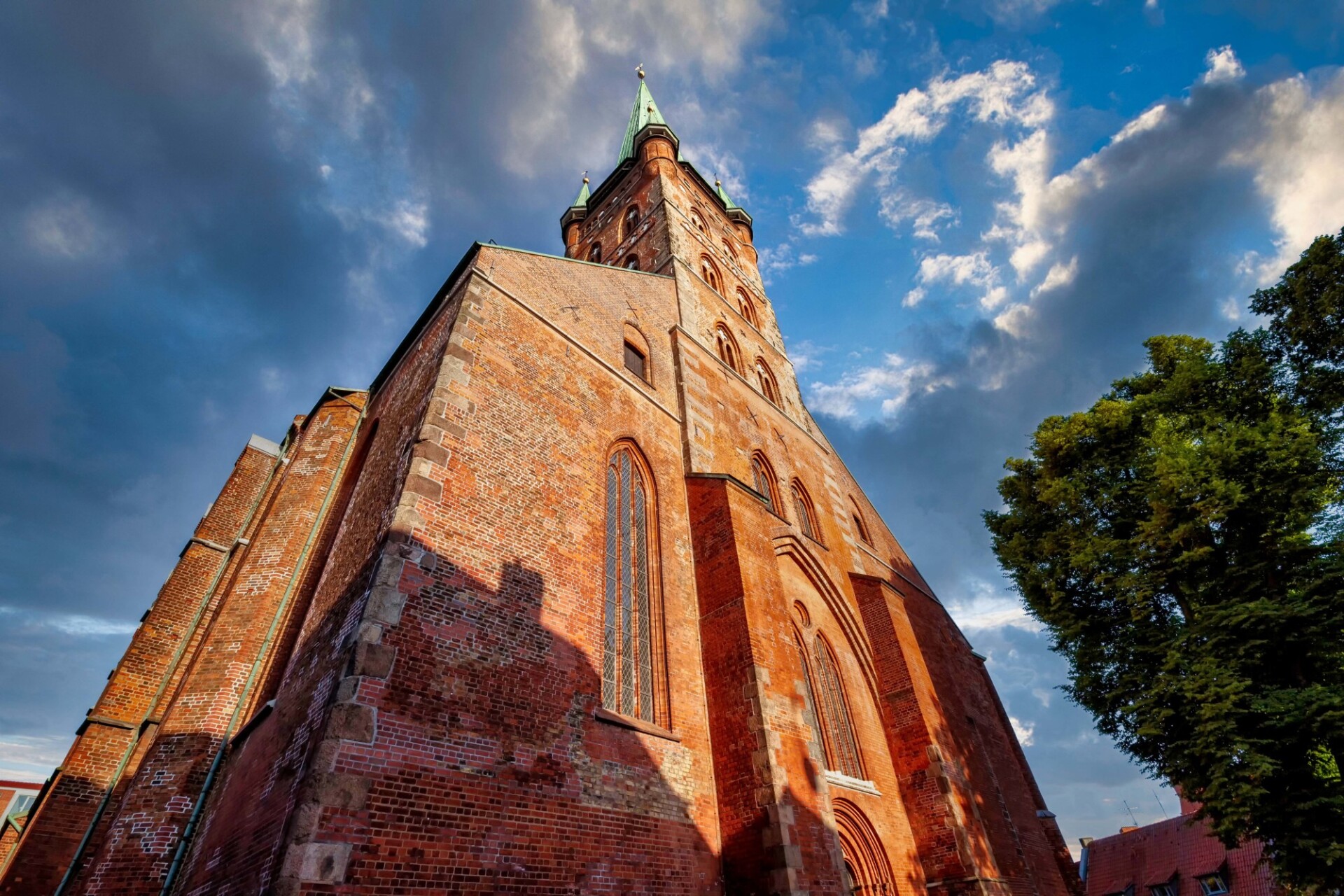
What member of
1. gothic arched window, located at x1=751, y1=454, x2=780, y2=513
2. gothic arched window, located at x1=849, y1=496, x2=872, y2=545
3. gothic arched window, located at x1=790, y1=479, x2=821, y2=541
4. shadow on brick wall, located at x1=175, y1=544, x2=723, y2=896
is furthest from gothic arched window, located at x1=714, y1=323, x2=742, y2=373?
shadow on brick wall, located at x1=175, y1=544, x2=723, y2=896

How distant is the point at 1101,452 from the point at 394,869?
14186mm

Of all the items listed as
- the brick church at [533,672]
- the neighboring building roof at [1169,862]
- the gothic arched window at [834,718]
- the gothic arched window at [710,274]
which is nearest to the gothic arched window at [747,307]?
the gothic arched window at [710,274]

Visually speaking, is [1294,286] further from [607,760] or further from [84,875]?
[84,875]

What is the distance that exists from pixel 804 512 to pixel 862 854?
794 cm

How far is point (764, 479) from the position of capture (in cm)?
1588

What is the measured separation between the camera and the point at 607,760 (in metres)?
7.42

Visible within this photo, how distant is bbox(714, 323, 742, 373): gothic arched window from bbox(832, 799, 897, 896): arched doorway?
11.9m

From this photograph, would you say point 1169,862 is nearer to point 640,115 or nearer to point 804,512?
point 804,512

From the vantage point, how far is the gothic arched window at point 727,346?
1892 cm

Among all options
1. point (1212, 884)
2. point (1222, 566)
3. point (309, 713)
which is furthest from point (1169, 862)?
point (309, 713)

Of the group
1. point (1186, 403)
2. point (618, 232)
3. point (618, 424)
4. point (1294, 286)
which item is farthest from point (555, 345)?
point (618, 232)

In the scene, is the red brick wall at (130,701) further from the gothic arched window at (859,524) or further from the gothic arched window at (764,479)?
the gothic arched window at (859,524)

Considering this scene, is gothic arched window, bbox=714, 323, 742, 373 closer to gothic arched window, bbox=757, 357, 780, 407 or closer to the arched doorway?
gothic arched window, bbox=757, 357, 780, 407

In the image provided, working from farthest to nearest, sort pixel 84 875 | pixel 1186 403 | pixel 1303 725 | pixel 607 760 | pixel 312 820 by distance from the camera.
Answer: pixel 1186 403, pixel 1303 725, pixel 84 875, pixel 607 760, pixel 312 820
